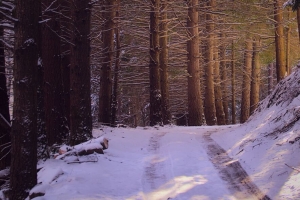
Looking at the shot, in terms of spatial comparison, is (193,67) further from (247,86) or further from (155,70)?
(247,86)

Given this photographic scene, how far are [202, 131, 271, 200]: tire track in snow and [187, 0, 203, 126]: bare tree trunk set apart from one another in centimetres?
903

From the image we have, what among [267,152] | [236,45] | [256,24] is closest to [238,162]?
[267,152]

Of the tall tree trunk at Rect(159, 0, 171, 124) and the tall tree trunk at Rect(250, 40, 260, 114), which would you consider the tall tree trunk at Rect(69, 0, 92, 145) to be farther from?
the tall tree trunk at Rect(250, 40, 260, 114)

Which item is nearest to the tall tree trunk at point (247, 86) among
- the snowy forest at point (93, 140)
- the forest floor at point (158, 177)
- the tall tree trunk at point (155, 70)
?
the snowy forest at point (93, 140)

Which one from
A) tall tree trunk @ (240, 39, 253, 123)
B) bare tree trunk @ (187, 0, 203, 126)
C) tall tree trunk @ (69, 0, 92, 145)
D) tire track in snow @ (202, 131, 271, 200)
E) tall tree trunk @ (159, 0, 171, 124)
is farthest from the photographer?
tall tree trunk @ (240, 39, 253, 123)

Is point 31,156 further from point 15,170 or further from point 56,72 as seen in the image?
point 56,72

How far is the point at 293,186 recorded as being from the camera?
6074 mm

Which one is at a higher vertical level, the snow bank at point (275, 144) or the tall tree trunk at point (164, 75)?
the tall tree trunk at point (164, 75)

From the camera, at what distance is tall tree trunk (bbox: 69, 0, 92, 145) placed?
9734 millimetres

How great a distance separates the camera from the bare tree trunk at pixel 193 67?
19250 mm

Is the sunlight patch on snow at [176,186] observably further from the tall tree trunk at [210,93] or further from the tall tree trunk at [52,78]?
the tall tree trunk at [210,93]

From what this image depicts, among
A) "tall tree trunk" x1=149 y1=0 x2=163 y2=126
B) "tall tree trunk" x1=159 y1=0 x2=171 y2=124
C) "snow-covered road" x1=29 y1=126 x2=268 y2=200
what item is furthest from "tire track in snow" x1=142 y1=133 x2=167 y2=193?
"tall tree trunk" x1=159 y1=0 x2=171 y2=124

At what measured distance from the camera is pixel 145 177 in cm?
777

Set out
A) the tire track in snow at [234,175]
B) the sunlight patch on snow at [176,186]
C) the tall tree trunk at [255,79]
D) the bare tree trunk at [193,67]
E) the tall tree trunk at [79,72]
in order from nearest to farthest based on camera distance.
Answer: the tire track in snow at [234,175] → the sunlight patch on snow at [176,186] → the tall tree trunk at [79,72] → the bare tree trunk at [193,67] → the tall tree trunk at [255,79]
